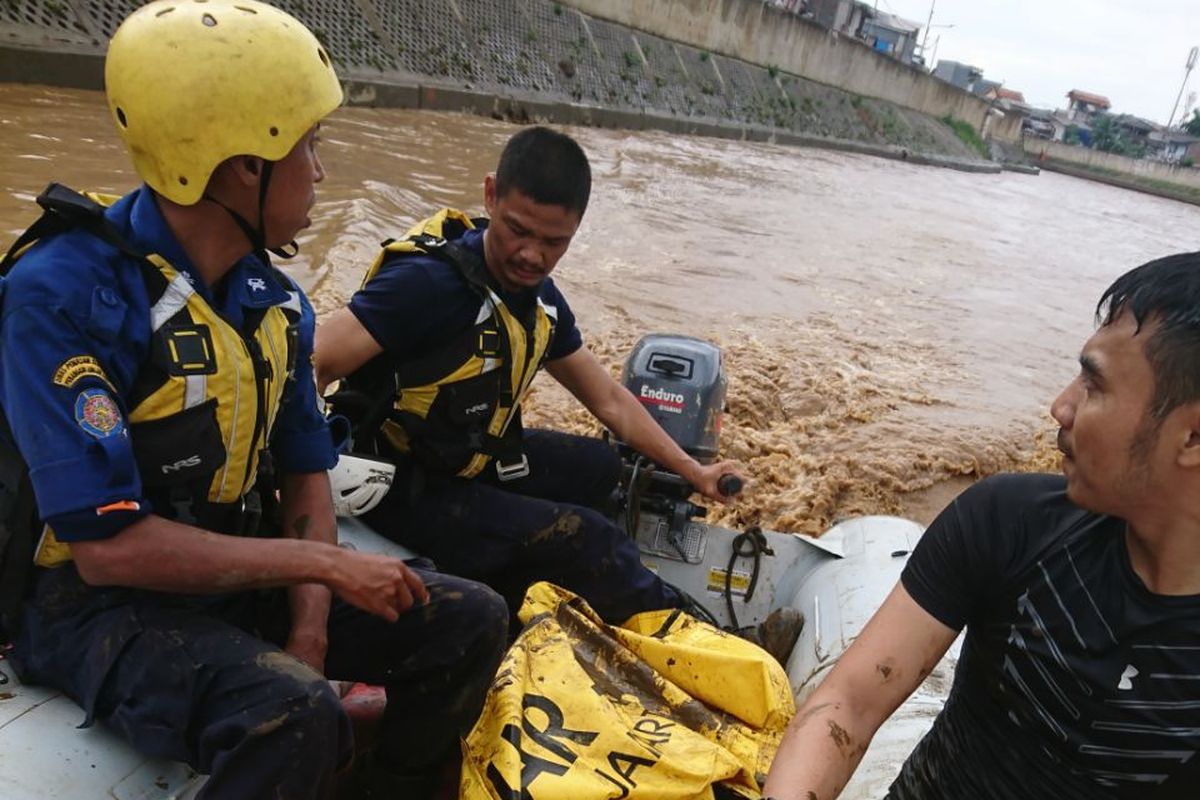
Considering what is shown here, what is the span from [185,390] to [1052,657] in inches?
63.6

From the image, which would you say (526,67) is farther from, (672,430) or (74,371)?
(74,371)

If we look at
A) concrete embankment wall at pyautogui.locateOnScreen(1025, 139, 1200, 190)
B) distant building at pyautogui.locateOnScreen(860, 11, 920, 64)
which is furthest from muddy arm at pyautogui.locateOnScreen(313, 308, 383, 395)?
distant building at pyautogui.locateOnScreen(860, 11, 920, 64)

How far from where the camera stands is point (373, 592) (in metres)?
1.84

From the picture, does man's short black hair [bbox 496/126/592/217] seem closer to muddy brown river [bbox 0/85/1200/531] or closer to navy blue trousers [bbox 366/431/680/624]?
navy blue trousers [bbox 366/431/680/624]

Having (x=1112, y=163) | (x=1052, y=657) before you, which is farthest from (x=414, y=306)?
(x=1112, y=163)

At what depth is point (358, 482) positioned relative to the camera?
255 cm

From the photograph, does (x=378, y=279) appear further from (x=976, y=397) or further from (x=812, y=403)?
(x=976, y=397)

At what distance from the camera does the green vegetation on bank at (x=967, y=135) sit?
50.2 m

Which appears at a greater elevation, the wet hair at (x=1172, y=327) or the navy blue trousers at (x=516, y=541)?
the wet hair at (x=1172, y=327)

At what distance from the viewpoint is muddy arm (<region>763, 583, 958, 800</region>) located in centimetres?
164

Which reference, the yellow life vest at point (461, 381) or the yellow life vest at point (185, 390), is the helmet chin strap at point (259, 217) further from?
the yellow life vest at point (461, 381)

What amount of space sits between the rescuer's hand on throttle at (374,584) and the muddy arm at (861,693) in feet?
2.62

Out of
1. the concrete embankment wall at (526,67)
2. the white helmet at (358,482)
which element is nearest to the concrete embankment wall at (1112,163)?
the concrete embankment wall at (526,67)

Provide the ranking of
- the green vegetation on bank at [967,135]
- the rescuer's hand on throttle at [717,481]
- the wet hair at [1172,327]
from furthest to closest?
the green vegetation on bank at [967,135] → the rescuer's hand on throttle at [717,481] → the wet hair at [1172,327]
